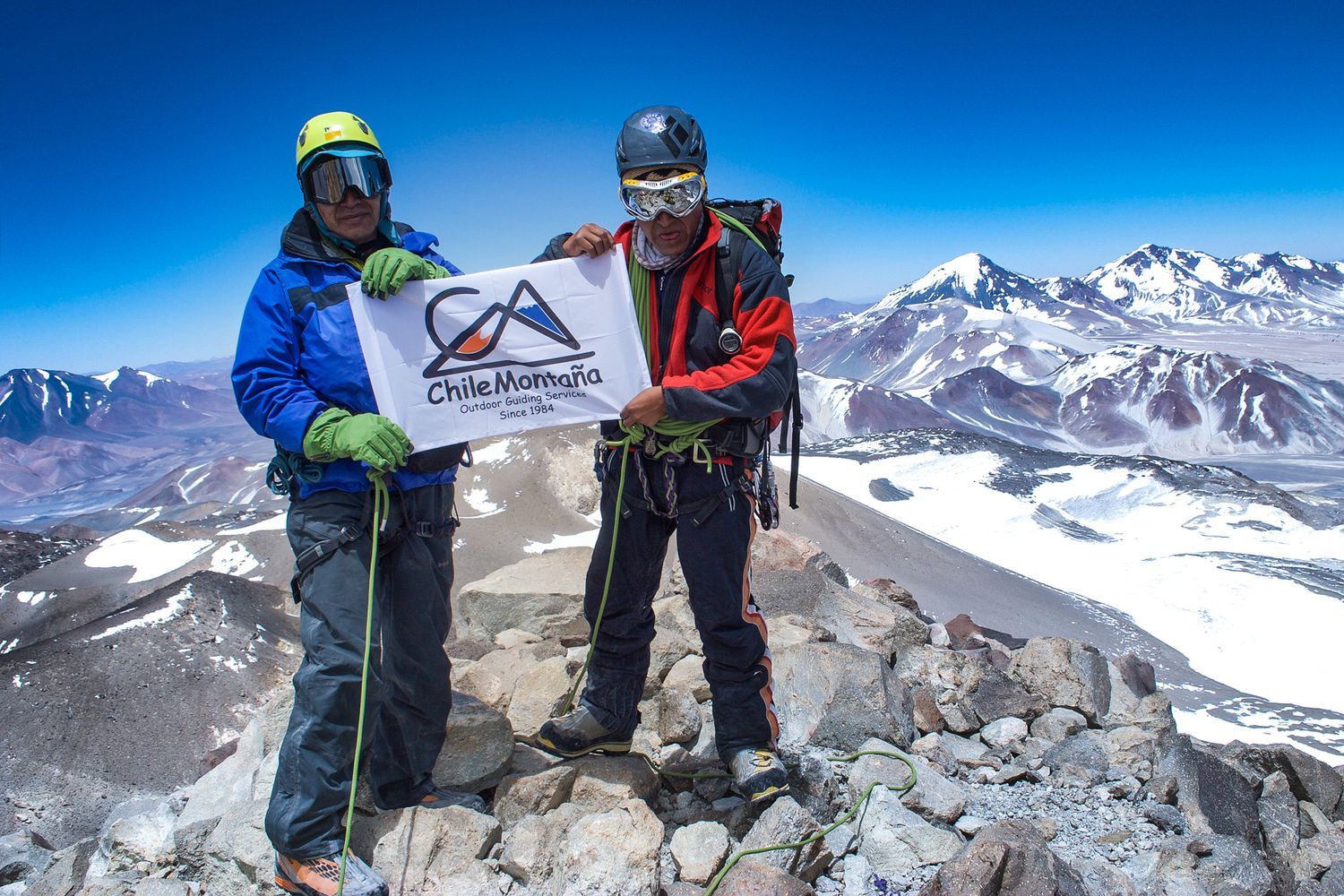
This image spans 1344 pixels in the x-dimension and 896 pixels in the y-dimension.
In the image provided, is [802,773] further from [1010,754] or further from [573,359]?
[573,359]

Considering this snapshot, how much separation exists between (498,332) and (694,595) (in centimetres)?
162

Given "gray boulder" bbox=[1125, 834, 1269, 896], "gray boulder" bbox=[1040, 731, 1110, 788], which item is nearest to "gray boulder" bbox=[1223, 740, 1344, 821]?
"gray boulder" bbox=[1040, 731, 1110, 788]

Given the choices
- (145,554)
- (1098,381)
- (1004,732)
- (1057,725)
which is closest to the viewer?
(1004,732)

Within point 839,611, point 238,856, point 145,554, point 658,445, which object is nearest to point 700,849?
point 658,445

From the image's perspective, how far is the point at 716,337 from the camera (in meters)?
3.43

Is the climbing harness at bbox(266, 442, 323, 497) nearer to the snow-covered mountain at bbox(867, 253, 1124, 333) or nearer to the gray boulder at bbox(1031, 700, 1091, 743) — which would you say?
the gray boulder at bbox(1031, 700, 1091, 743)

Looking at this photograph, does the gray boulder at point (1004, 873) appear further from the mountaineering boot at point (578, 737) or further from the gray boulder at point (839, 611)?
the gray boulder at point (839, 611)

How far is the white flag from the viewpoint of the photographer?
11.5 ft

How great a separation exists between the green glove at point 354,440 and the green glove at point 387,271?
0.56 m

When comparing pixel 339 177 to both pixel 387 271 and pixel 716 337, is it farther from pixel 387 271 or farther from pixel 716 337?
pixel 716 337

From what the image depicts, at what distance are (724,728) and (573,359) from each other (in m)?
2.01

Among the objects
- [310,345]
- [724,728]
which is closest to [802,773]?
[724,728]

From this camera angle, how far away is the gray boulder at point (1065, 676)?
5.78m

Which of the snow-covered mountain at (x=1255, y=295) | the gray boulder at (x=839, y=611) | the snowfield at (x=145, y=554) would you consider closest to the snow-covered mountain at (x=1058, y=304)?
the snow-covered mountain at (x=1255, y=295)
